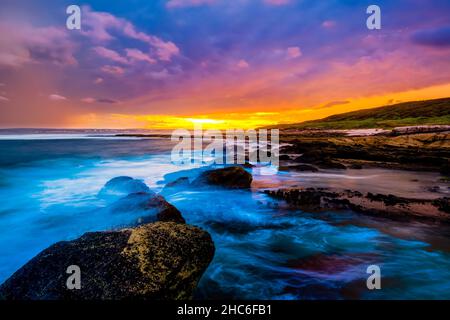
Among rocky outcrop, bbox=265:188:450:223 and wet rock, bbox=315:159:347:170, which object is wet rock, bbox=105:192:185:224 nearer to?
rocky outcrop, bbox=265:188:450:223

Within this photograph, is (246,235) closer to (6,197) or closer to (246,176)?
(246,176)

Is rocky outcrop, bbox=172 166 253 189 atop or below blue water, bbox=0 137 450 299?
atop

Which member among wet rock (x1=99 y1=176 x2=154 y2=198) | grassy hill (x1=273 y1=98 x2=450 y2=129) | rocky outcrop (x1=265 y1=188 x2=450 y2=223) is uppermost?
grassy hill (x1=273 y1=98 x2=450 y2=129)

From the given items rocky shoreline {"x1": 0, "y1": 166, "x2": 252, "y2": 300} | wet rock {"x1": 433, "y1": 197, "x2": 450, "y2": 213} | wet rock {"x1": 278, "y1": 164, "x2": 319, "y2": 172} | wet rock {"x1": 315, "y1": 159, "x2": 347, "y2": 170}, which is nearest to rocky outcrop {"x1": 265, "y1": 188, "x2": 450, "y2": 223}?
wet rock {"x1": 433, "y1": 197, "x2": 450, "y2": 213}

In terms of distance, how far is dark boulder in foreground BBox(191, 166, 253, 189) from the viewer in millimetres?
12359

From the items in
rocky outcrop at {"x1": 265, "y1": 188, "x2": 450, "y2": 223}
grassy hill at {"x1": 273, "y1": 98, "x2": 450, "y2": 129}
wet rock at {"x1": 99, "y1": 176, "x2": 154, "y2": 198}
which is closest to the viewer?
rocky outcrop at {"x1": 265, "y1": 188, "x2": 450, "y2": 223}

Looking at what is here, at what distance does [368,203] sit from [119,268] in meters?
8.77

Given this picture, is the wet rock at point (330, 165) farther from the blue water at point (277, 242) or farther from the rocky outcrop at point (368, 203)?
the rocky outcrop at point (368, 203)

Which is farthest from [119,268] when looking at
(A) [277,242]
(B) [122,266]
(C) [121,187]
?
(C) [121,187]

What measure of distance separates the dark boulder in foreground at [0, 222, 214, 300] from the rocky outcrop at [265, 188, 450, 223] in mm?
5927

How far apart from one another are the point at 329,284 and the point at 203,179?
864 cm

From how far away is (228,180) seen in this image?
12.5 meters

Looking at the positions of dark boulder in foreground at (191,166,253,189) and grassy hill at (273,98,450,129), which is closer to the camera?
dark boulder in foreground at (191,166,253,189)

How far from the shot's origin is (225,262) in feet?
18.9
